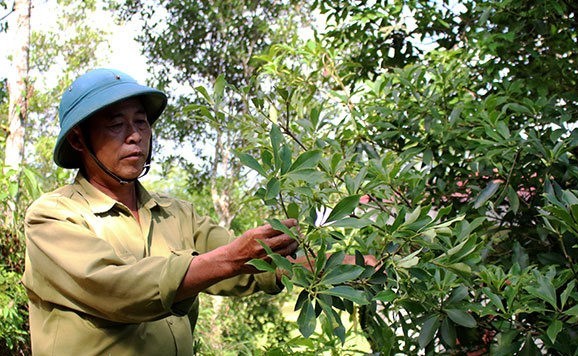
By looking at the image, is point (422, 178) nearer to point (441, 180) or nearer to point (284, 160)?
point (441, 180)

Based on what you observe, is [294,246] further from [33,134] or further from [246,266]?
[33,134]

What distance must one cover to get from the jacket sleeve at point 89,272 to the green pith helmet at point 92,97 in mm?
226

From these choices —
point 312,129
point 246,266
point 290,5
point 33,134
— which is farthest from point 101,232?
point 33,134

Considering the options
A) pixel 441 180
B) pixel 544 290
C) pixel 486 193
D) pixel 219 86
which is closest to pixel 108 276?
pixel 219 86

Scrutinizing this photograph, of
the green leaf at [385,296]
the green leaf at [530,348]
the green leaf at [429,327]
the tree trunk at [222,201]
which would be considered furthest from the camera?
the tree trunk at [222,201]

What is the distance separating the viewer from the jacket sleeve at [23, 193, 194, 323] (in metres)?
1.82

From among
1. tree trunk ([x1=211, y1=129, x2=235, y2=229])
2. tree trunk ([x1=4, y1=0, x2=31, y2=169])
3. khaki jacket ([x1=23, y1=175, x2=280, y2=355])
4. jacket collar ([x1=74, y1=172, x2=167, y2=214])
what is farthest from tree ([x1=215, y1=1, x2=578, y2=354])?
tree trunk ([x1=211, y1=129, x2=235, y2=229])

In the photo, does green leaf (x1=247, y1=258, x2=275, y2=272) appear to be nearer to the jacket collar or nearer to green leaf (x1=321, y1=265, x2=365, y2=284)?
green leaf (x1=321, y1=265, x2=365, y2=284)

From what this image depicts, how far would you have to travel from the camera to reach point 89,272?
185cm

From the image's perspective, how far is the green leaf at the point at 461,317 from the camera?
200cm

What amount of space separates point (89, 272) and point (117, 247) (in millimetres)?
284

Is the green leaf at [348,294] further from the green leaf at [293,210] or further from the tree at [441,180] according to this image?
the green leaf at [293,210]

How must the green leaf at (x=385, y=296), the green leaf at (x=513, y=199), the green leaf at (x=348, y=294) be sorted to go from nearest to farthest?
the green leaf at (x=348, y=294)
the green leaf at (x=385, y=296)
the green leaf at (x=513, y=199)

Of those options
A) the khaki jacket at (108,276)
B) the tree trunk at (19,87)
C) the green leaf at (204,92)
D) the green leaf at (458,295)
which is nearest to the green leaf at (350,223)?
the khaki jacket at (108,276)
